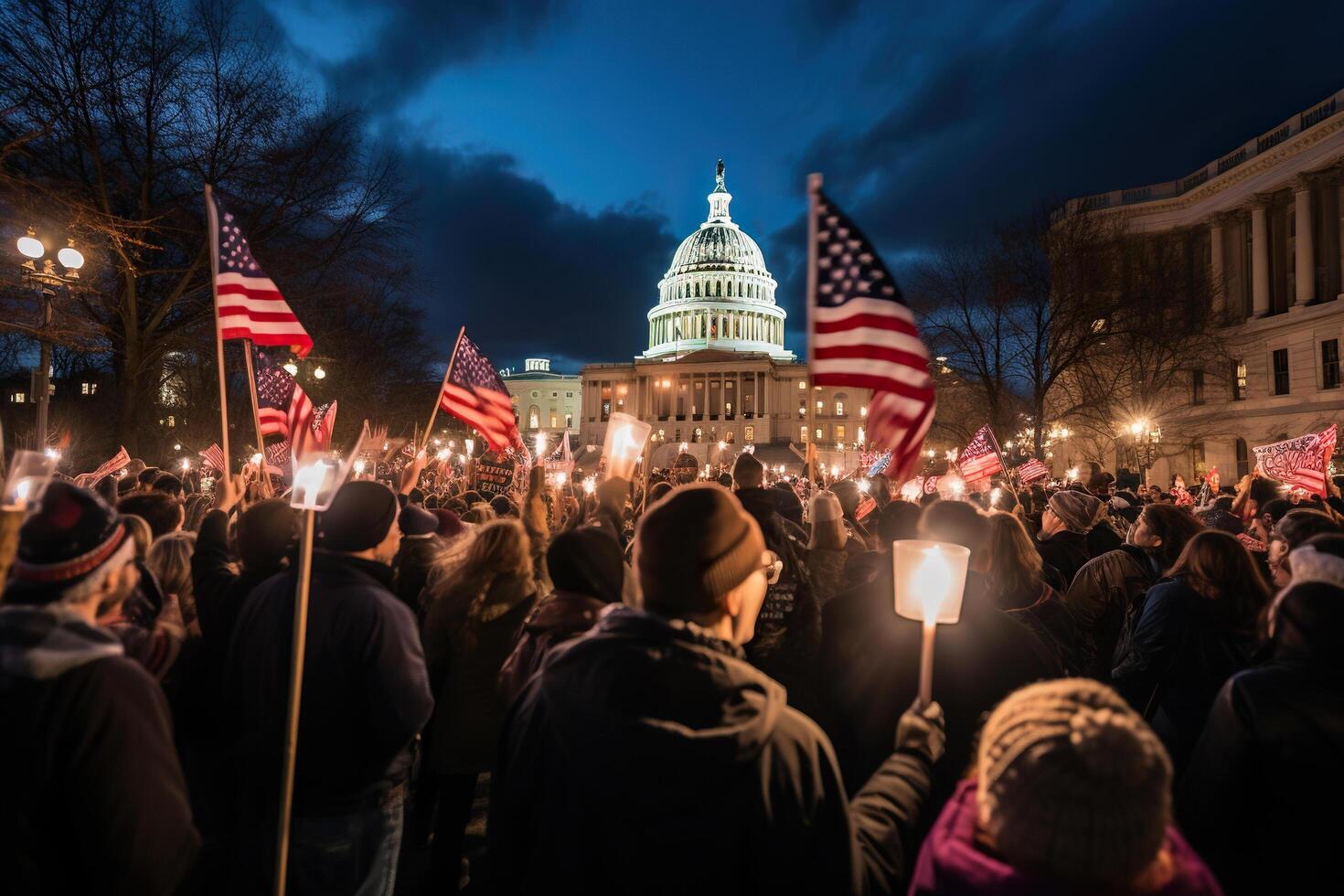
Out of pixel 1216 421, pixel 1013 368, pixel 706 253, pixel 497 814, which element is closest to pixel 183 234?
pixel 497 814

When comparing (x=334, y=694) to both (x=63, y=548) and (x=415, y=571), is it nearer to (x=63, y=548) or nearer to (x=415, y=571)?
(x=63, y=548)

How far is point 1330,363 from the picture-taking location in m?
32.9

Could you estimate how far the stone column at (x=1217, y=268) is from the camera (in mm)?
38003

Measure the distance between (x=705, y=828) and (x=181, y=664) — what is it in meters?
2.99

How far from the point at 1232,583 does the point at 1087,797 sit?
3447mm

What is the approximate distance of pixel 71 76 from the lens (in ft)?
52.5

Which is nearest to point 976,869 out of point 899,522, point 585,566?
point 585,566

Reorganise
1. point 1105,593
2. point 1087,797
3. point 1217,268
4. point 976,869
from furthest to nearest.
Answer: point 1217,268, point 1105,593, point 976,869, point 1087,797

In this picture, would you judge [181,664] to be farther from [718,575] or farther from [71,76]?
[71,76]

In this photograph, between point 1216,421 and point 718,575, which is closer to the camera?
point 718,575

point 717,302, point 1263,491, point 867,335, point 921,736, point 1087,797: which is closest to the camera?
point 1087,797

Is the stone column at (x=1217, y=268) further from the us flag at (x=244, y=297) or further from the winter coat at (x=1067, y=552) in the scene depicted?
the us flag at (x=244, y=297)

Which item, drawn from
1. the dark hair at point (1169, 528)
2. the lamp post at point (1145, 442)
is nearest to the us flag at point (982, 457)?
the dark hair at point (1169, 528)

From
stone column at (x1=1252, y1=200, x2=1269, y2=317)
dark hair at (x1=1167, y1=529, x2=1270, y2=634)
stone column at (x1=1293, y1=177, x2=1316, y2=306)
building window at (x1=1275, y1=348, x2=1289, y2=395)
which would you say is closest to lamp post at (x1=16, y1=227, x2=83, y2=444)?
dark hair at (x1=1167, y1=529, x2=1270, y2=634)
